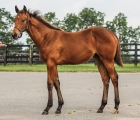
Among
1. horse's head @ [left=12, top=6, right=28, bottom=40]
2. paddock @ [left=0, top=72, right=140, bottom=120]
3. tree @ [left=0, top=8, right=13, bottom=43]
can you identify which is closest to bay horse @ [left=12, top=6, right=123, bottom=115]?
horse's head @ [left=12, top=6, right=28, bottom=40]

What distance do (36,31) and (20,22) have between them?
46 cm

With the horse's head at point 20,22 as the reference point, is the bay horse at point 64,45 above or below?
below

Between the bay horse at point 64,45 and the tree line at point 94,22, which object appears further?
the tree line at point 94,22

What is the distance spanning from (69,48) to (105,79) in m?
1.11

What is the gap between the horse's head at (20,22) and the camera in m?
8.08

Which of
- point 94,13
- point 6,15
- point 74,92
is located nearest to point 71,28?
point 94,13

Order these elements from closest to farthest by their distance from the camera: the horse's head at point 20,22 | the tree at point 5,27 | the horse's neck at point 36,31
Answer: the horse's head at point 20,22 < the horse's neck at point 36,31 < the tree at point 5,27

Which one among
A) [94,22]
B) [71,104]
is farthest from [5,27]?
[71,104]

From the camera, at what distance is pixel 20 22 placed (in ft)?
26.8

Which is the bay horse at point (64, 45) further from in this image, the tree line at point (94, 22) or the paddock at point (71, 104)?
the tree line at point (94, 22)

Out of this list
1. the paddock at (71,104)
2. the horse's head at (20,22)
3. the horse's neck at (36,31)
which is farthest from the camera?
the horse's neck at (36,31)

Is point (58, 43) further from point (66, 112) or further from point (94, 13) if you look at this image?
point (94, 13)

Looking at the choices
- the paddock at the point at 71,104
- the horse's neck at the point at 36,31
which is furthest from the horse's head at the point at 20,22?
the paddock at the point at 71,104

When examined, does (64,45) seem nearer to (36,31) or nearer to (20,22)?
(36,31)
